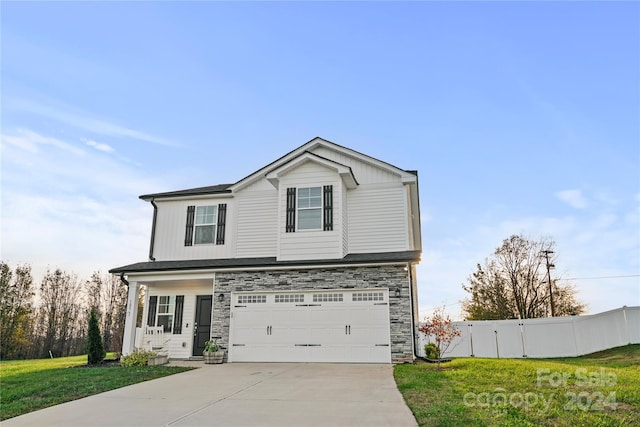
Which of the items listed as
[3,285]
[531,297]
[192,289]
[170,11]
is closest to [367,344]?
[192,289]

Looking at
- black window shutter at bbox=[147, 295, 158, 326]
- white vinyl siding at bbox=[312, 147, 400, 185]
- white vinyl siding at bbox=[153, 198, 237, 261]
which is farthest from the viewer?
white vinyl siding at bbox=[153, 198, 237, 261]

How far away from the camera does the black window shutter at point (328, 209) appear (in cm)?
1373

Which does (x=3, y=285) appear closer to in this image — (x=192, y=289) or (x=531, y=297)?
(x=192, y=289)

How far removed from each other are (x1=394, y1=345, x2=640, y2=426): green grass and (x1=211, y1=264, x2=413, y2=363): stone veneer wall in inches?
126

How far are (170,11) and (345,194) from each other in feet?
25.6

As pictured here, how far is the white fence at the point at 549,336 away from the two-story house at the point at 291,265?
330 cm

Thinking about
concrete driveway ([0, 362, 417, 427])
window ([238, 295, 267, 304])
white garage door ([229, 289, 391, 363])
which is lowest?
concrete driveway ([0, 362, 417, 427])

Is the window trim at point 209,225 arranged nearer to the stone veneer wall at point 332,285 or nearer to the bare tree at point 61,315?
the stone veneer wall at point 332,285

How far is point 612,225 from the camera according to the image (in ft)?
58.0

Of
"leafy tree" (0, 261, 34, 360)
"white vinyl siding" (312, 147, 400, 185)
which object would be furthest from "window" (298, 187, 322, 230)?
"leafy tree" (0, 261, 34, 360)

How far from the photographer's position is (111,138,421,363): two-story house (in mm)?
12711

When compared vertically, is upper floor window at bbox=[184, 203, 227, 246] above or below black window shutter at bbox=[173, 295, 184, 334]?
above

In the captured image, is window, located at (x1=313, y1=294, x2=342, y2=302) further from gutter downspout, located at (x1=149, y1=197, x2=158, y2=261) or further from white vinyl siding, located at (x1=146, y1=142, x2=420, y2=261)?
gutter downspout, located at (x1=149, y1=197, x2=158, y2=261)

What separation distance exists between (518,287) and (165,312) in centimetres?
2222
